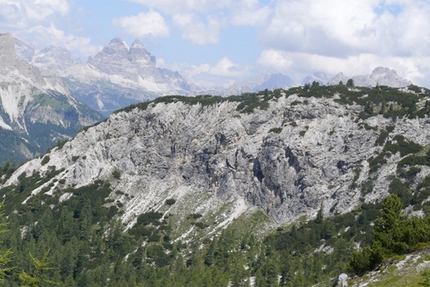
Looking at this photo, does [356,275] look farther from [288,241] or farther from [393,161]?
[393,161]

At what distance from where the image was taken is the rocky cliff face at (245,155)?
14012 centimetres

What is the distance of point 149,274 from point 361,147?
76516 millimetres

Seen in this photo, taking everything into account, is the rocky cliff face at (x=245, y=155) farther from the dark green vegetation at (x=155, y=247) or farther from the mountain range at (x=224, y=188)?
the dark green vegetation at (x=155, y=247)

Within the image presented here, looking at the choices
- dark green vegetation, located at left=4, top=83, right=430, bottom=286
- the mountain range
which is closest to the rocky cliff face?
the mountain range

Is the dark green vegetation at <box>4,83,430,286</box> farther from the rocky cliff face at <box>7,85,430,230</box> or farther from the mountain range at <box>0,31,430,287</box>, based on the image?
the rocky cliff face at <box>7,85,430,230</box>

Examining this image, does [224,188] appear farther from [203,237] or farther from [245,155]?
[203,237]

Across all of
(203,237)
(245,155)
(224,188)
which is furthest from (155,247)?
(245,155)

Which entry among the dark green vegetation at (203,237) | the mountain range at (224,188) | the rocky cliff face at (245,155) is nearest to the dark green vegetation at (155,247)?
the dark green vegetation at (203,237)

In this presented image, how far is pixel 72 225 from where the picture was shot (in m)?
152

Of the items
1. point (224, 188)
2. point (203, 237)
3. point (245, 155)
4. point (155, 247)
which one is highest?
point (245, 155)

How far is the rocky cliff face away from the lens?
140m

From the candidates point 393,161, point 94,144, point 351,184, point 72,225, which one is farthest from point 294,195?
point 94,144

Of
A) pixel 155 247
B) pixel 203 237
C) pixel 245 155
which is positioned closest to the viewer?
pixel 155 247

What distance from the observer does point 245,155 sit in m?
158
